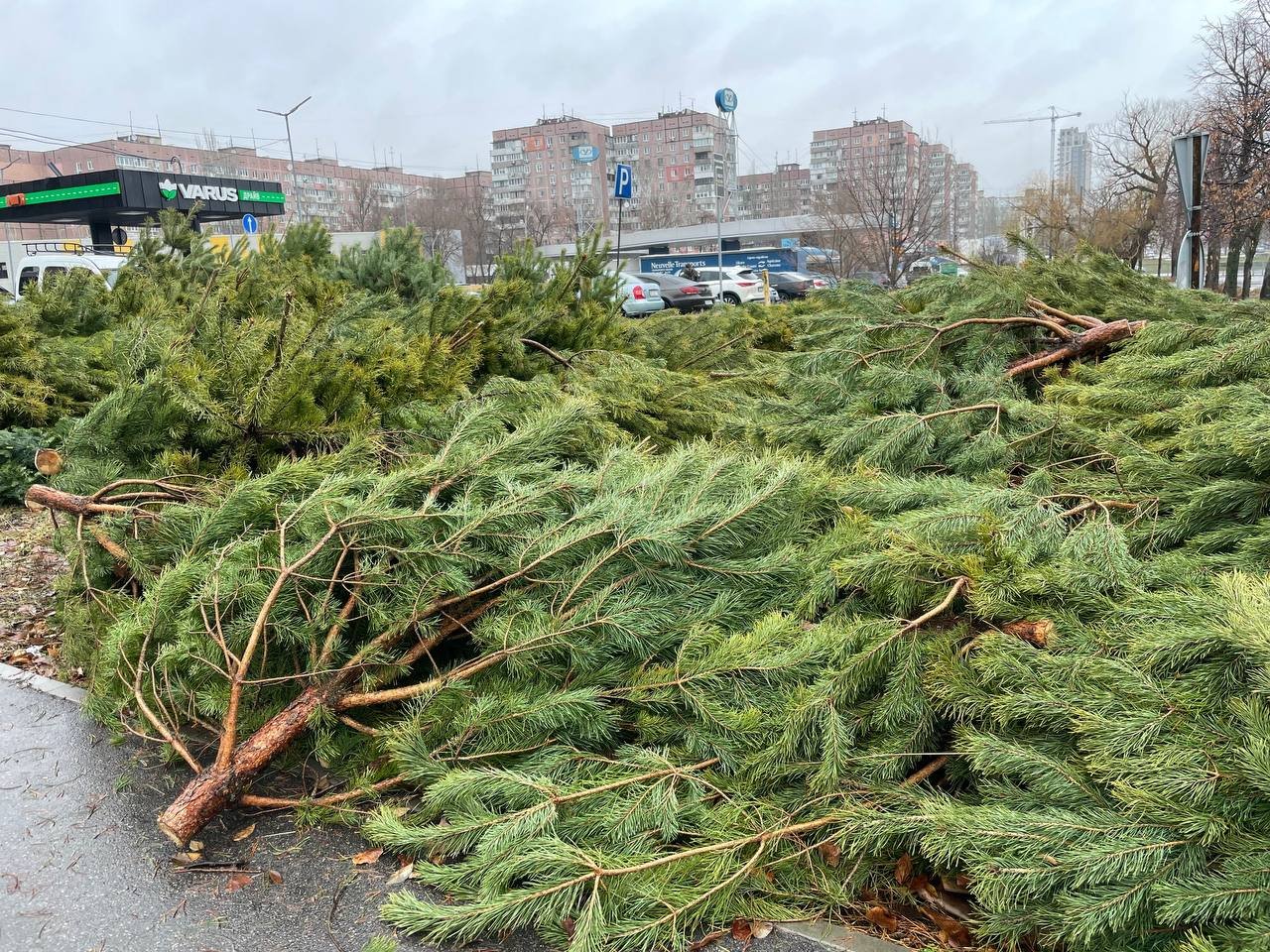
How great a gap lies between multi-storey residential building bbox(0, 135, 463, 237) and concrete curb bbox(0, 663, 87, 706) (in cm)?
5056

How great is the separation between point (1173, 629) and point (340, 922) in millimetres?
2116

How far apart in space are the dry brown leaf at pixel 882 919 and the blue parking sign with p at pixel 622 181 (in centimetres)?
1426

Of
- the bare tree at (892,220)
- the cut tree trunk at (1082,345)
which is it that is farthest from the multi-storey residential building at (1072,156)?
the cut tree trunk at (1082,345)

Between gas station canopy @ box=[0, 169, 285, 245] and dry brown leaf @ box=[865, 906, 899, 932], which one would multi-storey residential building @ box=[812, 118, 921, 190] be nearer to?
gas station canopy @ box=[0, 169, 285, 245]

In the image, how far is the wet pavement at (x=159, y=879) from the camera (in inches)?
83.4

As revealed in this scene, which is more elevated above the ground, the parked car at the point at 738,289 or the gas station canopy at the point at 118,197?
the gas station canopy at the point at 118,197

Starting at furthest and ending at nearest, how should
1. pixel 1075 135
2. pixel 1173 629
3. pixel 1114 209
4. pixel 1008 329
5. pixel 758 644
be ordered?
pixel 1075 135 < pixel 1114 209 < pixel 1008 329 < pixel 758 644 < pixel 1173 629

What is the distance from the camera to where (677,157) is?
97375 millimetres

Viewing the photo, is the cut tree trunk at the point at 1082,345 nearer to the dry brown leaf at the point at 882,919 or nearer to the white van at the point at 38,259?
the dry brown leaf at the point at 882,919

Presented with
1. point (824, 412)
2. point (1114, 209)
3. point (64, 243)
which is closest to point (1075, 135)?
point (1114, 209)

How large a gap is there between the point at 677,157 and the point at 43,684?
101 meters

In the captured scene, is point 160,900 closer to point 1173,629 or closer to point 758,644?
point 758,644

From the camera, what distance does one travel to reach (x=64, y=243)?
2106 cm

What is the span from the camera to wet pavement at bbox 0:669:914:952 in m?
2.12
